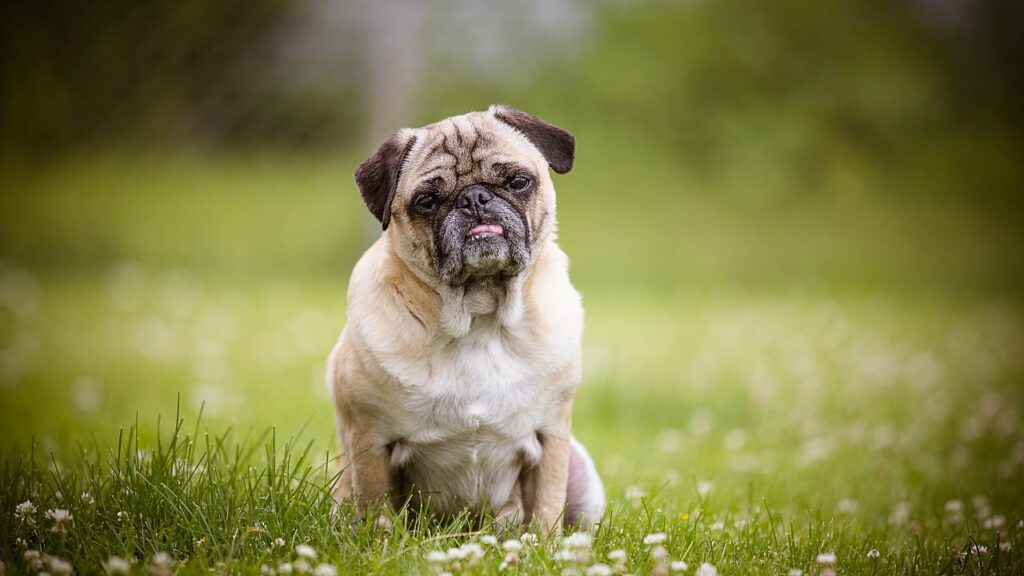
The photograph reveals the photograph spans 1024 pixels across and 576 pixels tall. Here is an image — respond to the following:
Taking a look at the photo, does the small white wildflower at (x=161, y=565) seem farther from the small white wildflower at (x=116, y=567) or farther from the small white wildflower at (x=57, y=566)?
the small white wildflower at (x=57, y=566)

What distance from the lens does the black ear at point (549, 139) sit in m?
3.87

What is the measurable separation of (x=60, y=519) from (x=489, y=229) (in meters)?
1.70

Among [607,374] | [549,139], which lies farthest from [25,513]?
[607,374]

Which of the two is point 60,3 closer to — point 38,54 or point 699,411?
point 38,54

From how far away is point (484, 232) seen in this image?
140 inches

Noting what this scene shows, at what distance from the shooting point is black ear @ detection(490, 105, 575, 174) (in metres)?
3.87

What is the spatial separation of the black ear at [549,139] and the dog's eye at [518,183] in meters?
0.15

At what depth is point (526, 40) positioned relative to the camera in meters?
15.0

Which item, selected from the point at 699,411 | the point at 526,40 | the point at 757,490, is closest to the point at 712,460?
the point at 757,490

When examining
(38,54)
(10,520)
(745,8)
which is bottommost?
(10,520)

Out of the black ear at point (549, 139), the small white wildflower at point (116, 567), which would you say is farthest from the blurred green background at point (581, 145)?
the small white wildflower at point (116, 567)

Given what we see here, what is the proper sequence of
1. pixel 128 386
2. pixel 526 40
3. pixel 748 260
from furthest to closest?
1. pixel 526 40
2. pixel 748 260
3. pixel 128 386

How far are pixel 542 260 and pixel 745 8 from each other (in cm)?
1282

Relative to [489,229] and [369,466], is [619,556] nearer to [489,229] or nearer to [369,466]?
[369,466]
